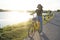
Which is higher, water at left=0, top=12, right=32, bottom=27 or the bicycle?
water at left=0, top=12, right=32, bottom=27

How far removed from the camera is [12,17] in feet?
5.90

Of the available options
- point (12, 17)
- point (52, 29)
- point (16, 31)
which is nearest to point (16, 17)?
point (12, 17)

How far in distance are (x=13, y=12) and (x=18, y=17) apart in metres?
0.09

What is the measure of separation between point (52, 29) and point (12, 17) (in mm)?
528

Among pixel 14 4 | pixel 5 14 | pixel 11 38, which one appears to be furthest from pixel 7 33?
pixel 14 4

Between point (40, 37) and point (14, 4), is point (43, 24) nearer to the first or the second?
point (40, 37)

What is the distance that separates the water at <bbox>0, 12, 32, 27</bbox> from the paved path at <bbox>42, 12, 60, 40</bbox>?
267 millimetres

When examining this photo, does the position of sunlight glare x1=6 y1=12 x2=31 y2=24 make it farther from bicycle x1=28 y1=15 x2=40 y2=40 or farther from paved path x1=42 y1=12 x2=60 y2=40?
paved path x1=42 y1=12 x2=60 y2=40

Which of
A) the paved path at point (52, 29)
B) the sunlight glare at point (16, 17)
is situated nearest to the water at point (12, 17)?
the sunlight glare at point (16, 17)

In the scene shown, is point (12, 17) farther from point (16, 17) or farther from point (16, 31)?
point (16, 31)

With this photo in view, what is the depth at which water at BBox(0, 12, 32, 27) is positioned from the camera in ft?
5.82

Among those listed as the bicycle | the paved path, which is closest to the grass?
the bicycle

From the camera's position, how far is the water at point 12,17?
1772 millimetres

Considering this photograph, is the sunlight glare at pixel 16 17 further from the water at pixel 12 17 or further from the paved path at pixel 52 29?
the paved path at pixel 52 29
